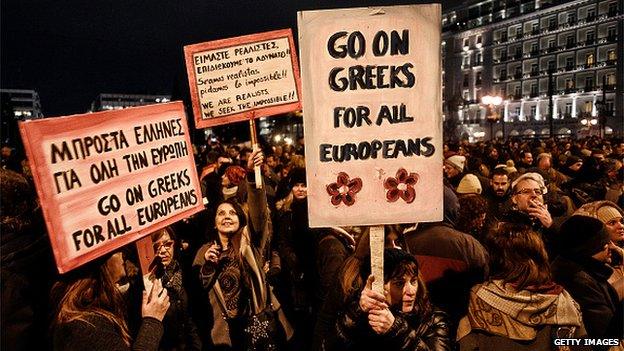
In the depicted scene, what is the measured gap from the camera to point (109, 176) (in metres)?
3.04

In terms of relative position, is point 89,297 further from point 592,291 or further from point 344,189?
point 592,291

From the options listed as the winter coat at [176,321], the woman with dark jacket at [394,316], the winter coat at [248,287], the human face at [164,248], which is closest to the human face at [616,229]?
the woman with dark jacket at [394,316]

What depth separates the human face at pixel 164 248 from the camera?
3996 millimetres

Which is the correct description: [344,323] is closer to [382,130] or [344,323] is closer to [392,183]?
[392,183]

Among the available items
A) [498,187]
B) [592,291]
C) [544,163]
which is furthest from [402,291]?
[544,163]

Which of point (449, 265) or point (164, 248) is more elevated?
point (164, 248)

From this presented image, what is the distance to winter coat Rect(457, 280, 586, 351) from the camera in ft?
9.97

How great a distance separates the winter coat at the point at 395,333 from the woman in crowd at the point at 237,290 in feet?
4.43

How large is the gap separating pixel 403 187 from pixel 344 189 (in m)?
0.32

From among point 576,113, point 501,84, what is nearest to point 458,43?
point 501,84

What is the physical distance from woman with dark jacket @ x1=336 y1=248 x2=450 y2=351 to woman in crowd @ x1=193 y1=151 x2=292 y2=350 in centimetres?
129

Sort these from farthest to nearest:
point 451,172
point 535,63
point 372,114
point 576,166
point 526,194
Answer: point 535,63, point 576,166, point 451,172, point 526,194, point 372,114

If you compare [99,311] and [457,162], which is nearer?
[99,311]

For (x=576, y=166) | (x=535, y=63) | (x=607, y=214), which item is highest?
(x=535, y=63)
